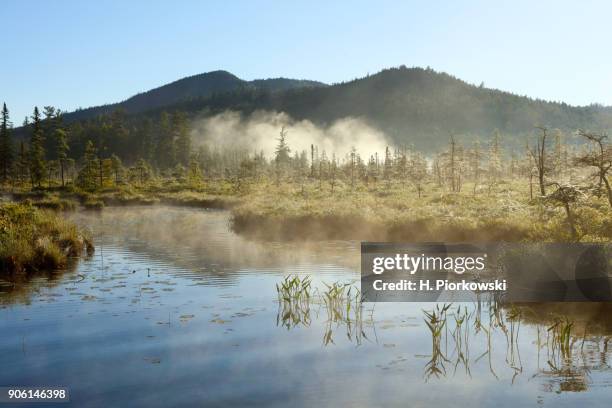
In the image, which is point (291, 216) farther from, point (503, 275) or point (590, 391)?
point (590, 391)

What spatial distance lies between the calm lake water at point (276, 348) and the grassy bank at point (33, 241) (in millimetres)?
1716

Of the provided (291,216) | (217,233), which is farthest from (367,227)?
(217,233)

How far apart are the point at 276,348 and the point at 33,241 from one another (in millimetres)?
14407

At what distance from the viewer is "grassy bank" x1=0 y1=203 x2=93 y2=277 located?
20422 mm

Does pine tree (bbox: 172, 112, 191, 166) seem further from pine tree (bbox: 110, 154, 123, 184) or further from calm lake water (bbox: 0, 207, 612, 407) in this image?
calm lake water (bbox: 0, 207, 612, 407)

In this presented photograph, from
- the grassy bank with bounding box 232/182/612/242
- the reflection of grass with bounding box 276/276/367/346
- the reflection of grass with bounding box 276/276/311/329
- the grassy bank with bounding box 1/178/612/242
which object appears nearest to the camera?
the reflection of grass with bounding box 276/276/367/346

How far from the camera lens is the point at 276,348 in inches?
486

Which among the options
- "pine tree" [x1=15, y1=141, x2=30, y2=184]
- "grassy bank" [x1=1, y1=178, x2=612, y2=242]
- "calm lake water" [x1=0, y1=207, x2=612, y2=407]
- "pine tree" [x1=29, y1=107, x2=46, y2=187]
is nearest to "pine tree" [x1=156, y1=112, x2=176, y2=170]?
"pine tree" [x1=15, y1=141, x2=30, y2=184]

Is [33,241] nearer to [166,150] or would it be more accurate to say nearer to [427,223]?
[427,223]

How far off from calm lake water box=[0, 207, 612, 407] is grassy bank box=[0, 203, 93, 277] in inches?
67.5

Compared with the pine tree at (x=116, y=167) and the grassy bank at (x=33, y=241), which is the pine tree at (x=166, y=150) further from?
the grassy bank at (x=33, y=241)

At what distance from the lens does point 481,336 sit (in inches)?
512

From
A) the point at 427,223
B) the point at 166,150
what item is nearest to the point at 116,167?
the point at 166,150

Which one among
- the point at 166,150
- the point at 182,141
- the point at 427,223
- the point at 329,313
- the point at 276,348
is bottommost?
the point at 276,348
